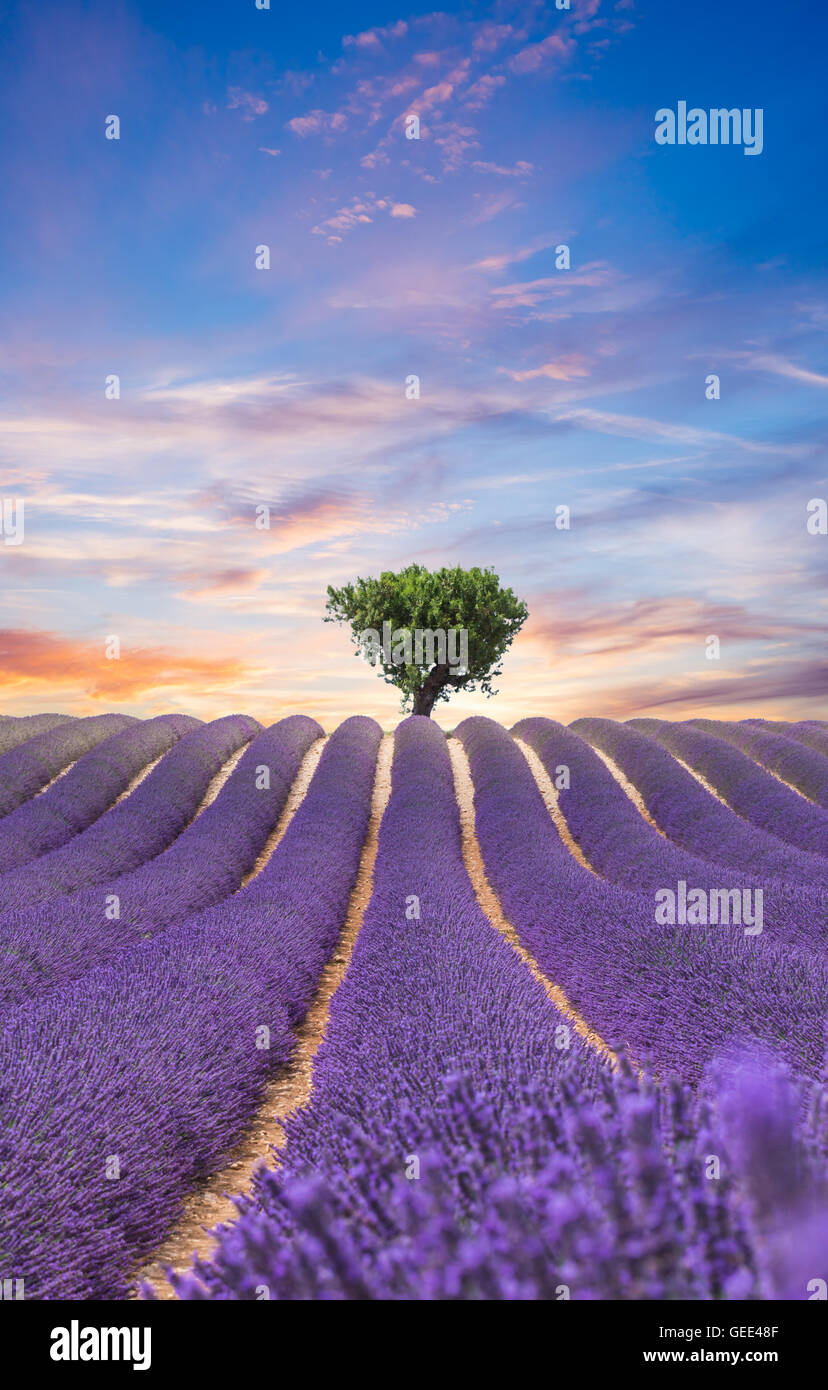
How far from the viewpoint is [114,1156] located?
2.53 metres

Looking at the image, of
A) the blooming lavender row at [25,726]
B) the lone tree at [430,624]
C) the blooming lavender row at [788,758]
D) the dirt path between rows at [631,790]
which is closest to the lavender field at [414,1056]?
the dirt path between rows at [631,790]

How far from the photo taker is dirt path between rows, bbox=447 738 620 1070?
4.18 meters

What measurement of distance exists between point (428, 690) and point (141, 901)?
13.9 m

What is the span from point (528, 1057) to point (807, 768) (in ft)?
38.1

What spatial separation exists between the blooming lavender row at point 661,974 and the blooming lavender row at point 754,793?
13.0 ft

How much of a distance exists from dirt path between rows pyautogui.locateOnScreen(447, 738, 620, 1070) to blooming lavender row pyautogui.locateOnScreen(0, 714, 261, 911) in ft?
11.4

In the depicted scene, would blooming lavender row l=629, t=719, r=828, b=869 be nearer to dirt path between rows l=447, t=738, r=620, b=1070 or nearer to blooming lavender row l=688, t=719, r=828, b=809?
blooming lavender row l=688, t=719, r=828, b=809

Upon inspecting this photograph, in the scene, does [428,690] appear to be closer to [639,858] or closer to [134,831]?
[134,831]

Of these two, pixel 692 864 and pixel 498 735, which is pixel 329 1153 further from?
pixel 498 735

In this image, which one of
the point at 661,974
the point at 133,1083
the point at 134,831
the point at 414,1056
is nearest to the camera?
the point at 414,1056

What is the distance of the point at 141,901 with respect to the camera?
6008 mm

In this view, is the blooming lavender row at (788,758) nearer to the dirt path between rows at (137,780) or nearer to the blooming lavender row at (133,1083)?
the blooming lavender row at (133,1083)

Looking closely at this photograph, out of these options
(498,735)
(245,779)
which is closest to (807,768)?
(498,735)

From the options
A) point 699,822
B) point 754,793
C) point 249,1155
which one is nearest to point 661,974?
point 249,1155
